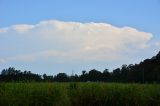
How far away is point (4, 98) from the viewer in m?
13.7

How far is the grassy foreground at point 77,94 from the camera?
46.1 feet

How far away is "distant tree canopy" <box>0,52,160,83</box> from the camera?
18.7 metres

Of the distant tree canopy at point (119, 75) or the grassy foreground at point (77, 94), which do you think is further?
the distant tree canopy at point (119, 75)

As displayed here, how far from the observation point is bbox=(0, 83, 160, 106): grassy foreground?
1404 cm

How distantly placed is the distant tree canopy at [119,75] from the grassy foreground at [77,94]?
2.17 m

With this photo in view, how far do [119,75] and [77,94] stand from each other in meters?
10.2

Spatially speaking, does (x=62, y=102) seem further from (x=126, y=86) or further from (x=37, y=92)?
(x=126, y=86)

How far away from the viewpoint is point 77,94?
50.7 feet

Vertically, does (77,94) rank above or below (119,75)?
below

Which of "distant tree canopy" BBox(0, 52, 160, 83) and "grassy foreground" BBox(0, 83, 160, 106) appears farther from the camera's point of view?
"distant tree canopy" BBox(0, 52, 160, 83)

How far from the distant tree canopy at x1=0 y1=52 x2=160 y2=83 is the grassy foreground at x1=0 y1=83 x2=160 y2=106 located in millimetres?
2169

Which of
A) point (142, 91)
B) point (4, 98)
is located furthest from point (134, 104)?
point (4, 98)

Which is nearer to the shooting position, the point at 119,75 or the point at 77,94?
the point at 77,94

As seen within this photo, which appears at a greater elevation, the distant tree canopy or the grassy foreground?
the distant tree canopy
